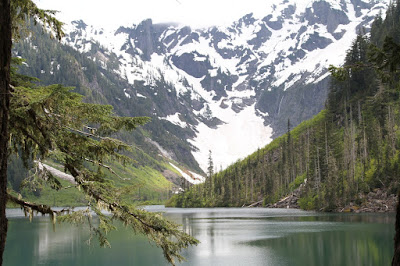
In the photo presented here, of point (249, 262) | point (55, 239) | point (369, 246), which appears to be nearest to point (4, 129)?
point (249, 262)

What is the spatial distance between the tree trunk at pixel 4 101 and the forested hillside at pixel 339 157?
48.1 meters

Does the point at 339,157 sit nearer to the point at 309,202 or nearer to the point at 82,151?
the point at 309,202

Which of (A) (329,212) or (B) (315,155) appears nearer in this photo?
(A) (329,212)

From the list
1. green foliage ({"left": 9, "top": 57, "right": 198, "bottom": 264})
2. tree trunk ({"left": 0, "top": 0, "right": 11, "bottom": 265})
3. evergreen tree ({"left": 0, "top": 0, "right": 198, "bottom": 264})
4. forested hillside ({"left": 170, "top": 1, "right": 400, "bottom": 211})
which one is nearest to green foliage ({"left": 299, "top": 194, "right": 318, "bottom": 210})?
forested hillside ({"left": 170, "top": 1, "right": 400, "bottom": 211})

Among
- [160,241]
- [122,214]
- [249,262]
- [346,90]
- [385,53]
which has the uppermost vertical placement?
[346,90]

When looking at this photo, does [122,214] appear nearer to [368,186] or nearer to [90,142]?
[90,142]

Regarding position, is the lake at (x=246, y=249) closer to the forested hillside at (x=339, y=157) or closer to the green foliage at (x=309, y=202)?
the forested hillside at (x=339, y=157)

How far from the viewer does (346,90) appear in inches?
5108

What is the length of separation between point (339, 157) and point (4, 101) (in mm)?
109120

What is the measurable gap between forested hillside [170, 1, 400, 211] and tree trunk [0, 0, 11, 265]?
4805 centimetres

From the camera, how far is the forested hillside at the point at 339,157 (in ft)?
305

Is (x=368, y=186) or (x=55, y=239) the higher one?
(x=368, y=186)

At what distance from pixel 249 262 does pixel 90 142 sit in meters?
28.9

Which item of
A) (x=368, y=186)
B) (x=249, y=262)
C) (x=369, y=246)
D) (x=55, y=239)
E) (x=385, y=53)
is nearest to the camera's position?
(x=385, y=53)
